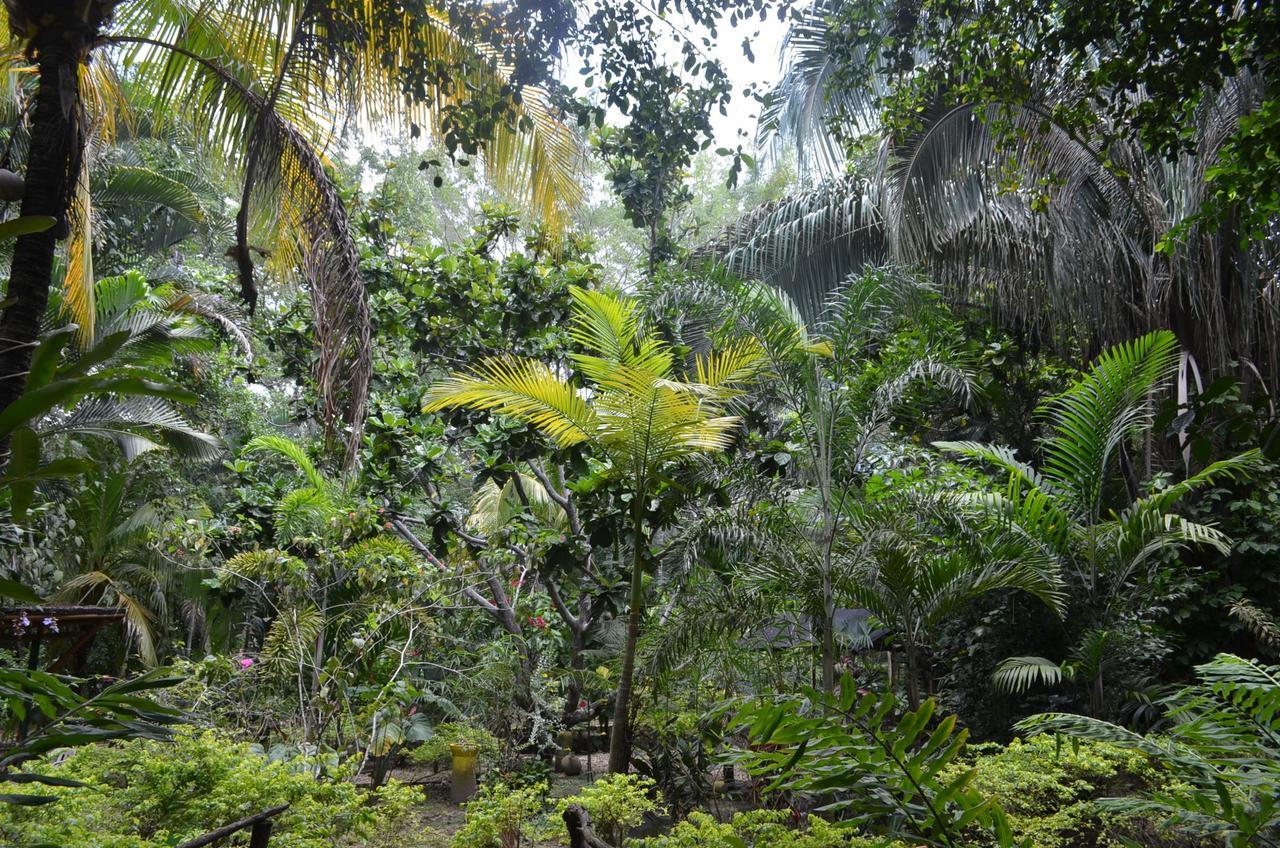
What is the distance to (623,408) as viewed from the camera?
16.9 ft

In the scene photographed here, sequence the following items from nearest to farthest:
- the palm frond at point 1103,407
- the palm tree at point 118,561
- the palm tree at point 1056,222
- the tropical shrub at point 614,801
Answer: the tropical shrub at point 614,801
the palm frond at point 1103,407
the palm tree at point 1056,222
the palm tree at point 118,561

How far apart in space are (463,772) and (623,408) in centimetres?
347

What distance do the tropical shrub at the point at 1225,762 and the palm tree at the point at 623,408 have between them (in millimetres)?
2520

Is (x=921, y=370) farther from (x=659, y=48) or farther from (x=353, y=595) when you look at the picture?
(x=353, y=595)

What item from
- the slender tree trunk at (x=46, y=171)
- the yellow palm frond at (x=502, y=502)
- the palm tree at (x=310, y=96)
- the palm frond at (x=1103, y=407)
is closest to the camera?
the slender tree trunk at (x=46, y=171)

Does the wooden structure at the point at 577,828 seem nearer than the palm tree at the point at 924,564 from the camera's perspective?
Yes

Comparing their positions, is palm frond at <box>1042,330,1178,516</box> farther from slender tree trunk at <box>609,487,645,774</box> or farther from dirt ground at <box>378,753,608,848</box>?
dirt ground at <box>378,753,608,848</box>

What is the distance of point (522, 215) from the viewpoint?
729 centimetres

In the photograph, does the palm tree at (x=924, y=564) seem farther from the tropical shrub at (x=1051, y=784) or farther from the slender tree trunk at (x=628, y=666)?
the slender tree trunk at (x=628, y=666)

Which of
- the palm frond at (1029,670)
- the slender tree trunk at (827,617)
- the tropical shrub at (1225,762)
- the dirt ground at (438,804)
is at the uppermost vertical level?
the slender tree trunk at (827,617)

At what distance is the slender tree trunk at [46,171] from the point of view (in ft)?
9.20

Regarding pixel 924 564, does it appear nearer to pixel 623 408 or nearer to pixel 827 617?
pixel 827 617

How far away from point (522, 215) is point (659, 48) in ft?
9.61

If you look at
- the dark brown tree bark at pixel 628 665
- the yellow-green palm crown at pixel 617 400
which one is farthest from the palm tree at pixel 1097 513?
the dark brown tree bark at pixel 628 665
